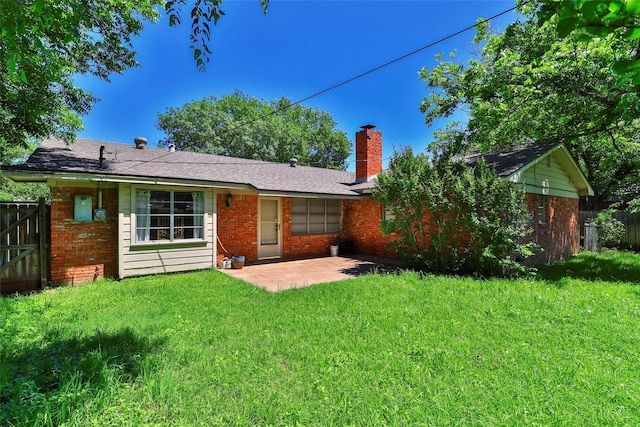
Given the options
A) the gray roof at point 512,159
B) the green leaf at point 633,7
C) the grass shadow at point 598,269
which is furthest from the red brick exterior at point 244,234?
the green leaf at point 633,7

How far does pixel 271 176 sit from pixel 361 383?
364 inches

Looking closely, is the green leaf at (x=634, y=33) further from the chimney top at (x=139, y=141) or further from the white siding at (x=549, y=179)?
the chimney top at (x=139, y=141)

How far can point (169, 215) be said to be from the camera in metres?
8.03

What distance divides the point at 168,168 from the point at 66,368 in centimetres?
670

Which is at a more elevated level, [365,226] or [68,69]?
[68,69]

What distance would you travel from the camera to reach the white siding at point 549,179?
30.7 ft

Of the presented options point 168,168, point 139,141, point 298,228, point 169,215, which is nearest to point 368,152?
point 298,228

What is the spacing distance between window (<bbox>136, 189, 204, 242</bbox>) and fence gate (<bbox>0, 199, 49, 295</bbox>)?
6.04 ft

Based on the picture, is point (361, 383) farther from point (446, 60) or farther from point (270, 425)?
point (446, 60)

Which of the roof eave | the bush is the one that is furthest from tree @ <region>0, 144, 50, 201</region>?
the bush

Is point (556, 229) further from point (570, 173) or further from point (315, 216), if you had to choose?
point (315, 216)

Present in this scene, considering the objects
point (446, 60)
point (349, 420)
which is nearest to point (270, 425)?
point (349, 420)

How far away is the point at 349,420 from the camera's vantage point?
2498 millimetres

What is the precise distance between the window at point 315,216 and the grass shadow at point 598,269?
710 cm
